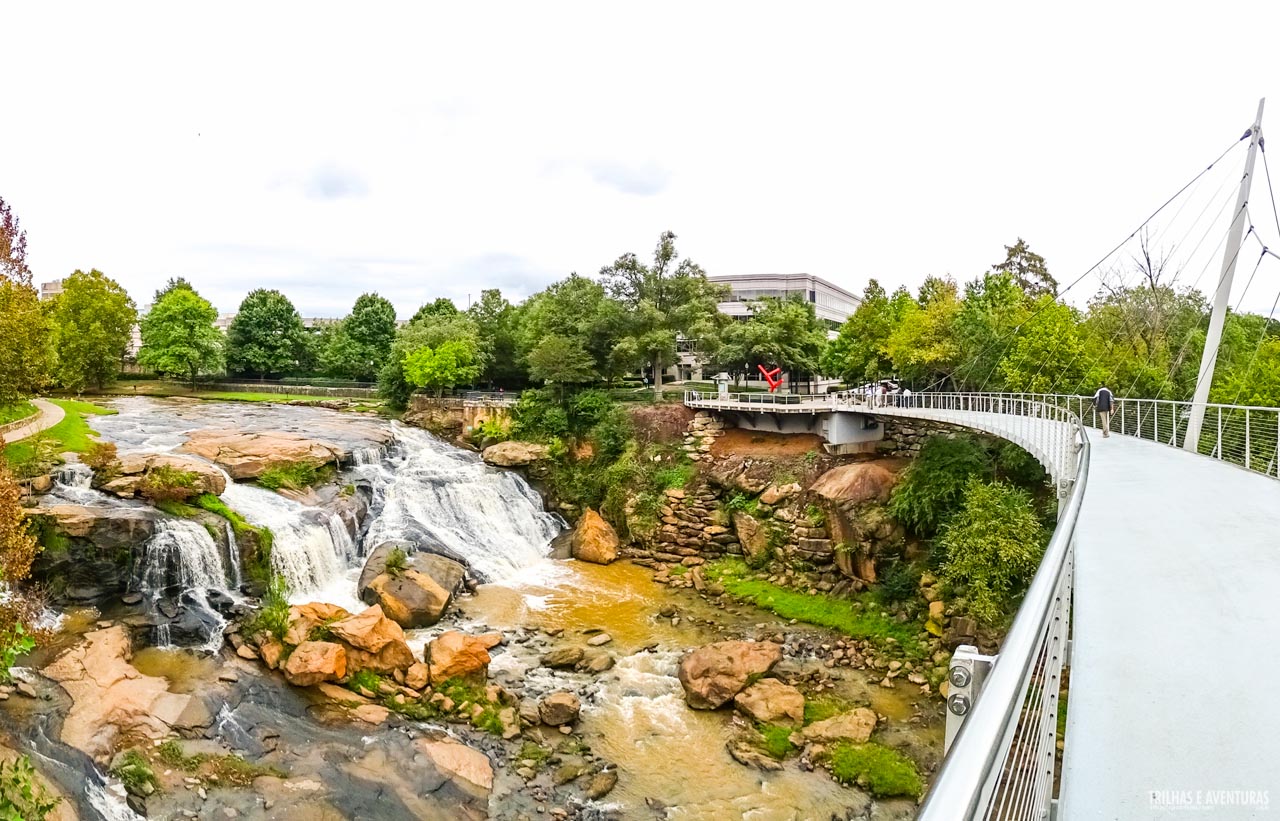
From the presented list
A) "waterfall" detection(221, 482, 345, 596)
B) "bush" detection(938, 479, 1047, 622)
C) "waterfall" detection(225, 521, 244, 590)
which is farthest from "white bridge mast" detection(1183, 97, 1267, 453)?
"waterfall" detection(225, 521, 244, 590)

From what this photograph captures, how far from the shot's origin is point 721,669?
1509 centimetres

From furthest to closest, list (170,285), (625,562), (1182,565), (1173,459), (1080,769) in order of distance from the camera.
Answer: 1. (170,285)
2. (625,562)
3. (1173,459)
4. (1182,565)
5. (1080,769)

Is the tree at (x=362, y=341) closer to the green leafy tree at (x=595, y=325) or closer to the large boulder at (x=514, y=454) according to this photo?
the green leafy tree at (x=595, y=325)

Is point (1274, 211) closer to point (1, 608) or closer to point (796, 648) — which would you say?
point (796, 648)

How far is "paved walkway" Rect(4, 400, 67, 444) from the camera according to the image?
65.5 feet

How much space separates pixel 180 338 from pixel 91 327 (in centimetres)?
496

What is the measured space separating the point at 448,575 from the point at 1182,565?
1715 cm

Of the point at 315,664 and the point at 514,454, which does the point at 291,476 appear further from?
the point at 315,664

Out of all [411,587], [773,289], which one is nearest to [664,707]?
[411,587]

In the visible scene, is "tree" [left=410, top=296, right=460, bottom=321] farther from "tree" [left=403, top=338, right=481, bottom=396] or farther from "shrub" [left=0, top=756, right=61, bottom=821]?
"shrub" [left=0, top=756, right=61, bottom=821]

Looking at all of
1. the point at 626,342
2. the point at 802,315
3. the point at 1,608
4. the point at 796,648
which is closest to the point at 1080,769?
the point at 1,608

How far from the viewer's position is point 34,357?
1831 cm

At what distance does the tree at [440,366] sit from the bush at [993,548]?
26376mm

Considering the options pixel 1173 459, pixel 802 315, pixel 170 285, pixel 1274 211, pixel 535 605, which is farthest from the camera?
pixel 170 285
